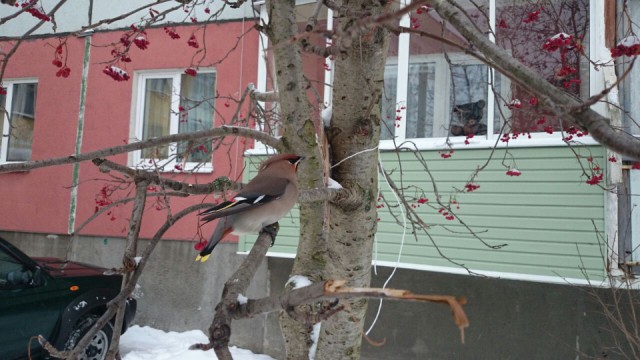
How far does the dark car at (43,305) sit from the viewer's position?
554 cm

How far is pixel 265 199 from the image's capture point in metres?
2.71

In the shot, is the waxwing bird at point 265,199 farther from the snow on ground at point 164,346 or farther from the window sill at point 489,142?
the snow on ground at point 164,346

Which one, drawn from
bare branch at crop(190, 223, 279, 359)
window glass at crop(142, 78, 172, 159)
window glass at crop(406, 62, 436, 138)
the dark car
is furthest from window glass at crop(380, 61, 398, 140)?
bare branch at crop(190, 223, 279, 359)

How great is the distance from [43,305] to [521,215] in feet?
16.4

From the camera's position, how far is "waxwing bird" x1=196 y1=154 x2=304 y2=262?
8.80ft

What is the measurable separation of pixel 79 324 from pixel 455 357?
418cm

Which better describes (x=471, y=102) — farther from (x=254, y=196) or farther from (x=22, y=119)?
(x=22, y=119)

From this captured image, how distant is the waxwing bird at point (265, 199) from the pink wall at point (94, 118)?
5.52 m

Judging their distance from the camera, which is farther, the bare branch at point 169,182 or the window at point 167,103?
the window at point 167,103

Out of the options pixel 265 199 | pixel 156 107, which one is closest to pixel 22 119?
pixel 156 107

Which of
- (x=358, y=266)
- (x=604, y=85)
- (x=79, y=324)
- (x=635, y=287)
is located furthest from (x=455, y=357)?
(x=358, y=266)

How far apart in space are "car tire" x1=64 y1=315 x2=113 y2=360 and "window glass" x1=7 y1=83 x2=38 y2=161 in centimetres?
516

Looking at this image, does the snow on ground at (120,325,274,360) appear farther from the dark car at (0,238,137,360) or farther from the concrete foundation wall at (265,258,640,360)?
the concrete foundation wall at (265,258,640,360)

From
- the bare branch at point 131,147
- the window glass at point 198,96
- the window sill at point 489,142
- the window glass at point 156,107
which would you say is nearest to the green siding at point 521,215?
the window sill at point 489,142
